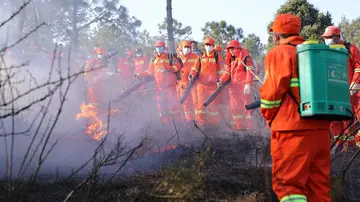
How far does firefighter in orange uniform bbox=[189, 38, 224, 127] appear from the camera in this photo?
10.6m

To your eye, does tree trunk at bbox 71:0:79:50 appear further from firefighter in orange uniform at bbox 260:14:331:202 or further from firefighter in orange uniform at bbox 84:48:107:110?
firefighter in orange uniform at bbox 260:14:331:202

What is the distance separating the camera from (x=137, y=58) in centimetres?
1572

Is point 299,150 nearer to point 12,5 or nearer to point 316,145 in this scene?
point 316,145

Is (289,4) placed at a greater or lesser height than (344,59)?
greater

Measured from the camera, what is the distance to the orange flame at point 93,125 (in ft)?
31.2

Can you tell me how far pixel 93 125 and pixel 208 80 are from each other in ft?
10.4

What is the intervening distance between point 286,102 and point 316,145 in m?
0.46

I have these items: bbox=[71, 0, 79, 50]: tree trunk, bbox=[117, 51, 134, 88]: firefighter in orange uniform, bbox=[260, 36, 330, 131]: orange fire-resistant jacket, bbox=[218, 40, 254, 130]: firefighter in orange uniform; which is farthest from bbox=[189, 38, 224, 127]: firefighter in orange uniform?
bbox=[71, 0, 79, 50]: tree trunk

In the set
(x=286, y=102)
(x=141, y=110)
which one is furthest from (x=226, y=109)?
(x=286, y=102)

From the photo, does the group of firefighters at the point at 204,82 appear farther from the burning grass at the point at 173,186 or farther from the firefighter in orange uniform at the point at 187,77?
the burning grass at the point at 173,186

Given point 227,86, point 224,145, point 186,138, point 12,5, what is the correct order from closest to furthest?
point 224,145
point 186,138
point 227,86
point 12,5

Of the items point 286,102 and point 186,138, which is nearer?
point 286,102

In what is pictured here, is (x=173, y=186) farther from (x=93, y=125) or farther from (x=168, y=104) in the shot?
(x=168, y=104)

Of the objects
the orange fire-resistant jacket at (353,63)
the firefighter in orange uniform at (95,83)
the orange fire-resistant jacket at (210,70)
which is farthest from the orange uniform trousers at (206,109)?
the orange fire-resistant jacket at (353,63)
